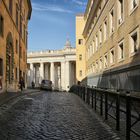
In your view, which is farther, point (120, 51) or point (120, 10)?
point (120, 51)

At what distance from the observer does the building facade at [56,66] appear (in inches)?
3654

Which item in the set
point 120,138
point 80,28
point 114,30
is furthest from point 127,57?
point 80,28

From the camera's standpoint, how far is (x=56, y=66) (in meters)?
103

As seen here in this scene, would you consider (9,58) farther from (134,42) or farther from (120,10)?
(134,42)

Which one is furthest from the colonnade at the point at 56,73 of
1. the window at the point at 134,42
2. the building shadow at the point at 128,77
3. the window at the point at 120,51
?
the window at the point at 134,42

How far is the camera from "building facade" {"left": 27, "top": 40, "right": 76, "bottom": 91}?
92.8 meters

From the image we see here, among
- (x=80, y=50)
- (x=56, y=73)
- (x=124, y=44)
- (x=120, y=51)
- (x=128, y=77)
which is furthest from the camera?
(x=56, y=73)

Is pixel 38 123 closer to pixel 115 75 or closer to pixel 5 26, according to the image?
pixel 115 75

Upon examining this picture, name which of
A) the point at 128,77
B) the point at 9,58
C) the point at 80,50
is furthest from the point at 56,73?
the point at 128,77

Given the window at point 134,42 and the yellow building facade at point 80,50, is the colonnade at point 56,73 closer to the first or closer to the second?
the yellow building facade at point 80,50

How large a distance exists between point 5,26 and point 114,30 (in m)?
9.15

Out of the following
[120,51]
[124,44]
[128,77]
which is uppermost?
[124,44]

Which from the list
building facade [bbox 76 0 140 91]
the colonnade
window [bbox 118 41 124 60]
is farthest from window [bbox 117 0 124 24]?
the colonnade

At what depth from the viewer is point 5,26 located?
28625mm
